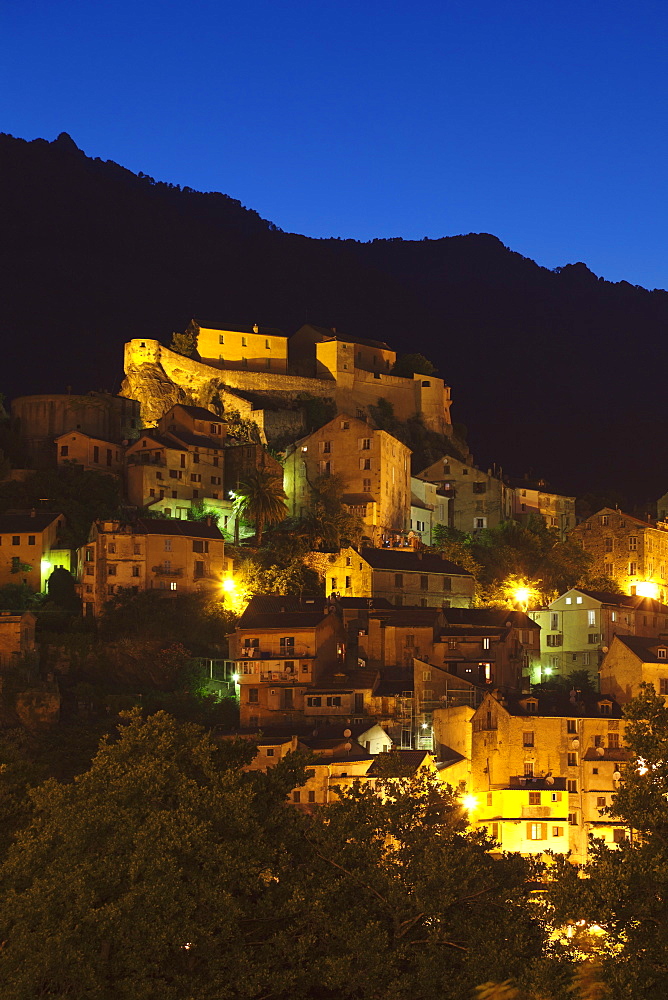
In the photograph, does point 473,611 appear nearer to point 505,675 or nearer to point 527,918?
point 505,675

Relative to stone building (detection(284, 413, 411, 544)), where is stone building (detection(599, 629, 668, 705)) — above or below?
below

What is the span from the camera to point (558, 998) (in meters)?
29.3

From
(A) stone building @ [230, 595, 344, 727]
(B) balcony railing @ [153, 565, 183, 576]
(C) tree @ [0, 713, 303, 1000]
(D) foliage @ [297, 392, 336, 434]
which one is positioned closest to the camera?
(C) tree @ [0, 713, 303, 1000]

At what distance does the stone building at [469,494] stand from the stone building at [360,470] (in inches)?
194

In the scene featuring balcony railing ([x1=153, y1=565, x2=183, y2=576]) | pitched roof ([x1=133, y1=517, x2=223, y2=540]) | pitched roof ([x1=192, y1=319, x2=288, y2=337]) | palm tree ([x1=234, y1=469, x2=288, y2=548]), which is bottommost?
balcony railing ([x1=153, y1=565, x2=183, y2=576])

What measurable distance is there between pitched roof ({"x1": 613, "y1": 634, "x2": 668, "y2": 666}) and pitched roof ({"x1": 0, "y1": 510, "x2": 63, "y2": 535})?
28465 mm

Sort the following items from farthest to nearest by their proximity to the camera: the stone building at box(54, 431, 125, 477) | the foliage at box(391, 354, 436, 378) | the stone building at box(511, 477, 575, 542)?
1. the foliage at box(391, 354, 436, 378)
2. the stone building at box(511, 477, 575, 542)
3. the stone building at box(54, 431, 125, 477)

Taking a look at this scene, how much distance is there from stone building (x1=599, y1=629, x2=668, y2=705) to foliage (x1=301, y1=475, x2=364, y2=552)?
55.7ft

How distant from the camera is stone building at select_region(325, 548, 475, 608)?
72562 mm

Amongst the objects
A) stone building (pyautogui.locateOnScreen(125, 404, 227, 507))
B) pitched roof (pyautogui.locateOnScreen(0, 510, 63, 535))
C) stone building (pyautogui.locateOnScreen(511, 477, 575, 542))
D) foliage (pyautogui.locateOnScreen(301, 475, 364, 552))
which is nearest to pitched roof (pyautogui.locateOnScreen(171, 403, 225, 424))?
stone building (pyautogui.locateOnScreen(125, 404, 227, 507))

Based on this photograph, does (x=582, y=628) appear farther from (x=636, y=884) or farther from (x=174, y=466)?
(x=636, y=884)

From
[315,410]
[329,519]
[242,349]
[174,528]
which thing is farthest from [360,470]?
[242,349]

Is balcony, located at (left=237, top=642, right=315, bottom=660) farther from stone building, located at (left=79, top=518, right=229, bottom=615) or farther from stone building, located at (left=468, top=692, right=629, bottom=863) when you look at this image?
stone building, located at (left=79, top=518, right=229, bottom=615)

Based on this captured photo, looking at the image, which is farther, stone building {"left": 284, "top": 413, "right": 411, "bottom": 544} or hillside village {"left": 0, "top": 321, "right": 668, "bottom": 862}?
stone building {"left": 284, "top": 413, "right": 411, "bottom": 544}
